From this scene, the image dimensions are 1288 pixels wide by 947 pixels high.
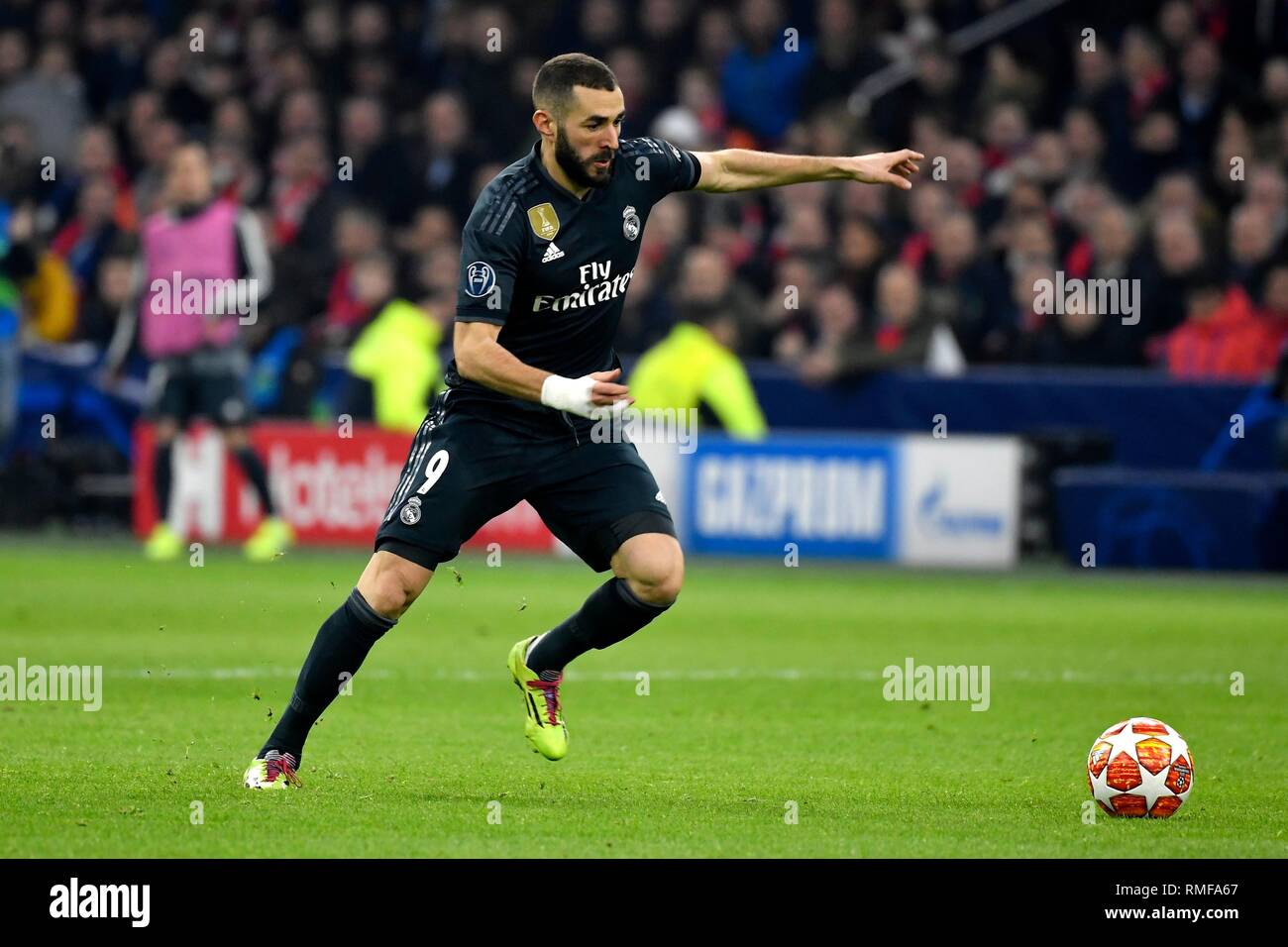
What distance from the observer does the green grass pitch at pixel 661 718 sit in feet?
21.7

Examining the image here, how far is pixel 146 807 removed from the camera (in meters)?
6.87

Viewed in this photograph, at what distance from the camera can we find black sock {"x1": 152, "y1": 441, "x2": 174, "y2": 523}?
1638 cm

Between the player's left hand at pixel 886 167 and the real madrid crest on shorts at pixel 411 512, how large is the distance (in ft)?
6.20

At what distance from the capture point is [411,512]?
24.2 ft

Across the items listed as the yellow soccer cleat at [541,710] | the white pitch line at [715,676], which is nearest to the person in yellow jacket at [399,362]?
the white pitch line at [715,676]

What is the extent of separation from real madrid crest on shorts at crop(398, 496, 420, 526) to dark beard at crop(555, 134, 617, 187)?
45.8 inches

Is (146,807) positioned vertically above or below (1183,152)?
below

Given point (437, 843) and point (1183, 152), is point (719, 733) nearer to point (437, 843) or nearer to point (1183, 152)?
point (437, 843)

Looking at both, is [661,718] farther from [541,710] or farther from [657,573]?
[657,573]

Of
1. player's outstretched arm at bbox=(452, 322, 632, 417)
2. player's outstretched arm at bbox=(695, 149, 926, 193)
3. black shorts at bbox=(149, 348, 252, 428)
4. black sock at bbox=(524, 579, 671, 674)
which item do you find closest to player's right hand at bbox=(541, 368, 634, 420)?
player's outstretched arm at bbox=(452, 322, 632, 417)

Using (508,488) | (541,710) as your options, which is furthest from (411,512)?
(541,710)

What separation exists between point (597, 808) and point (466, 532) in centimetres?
105

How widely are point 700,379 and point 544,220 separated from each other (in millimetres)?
10169
